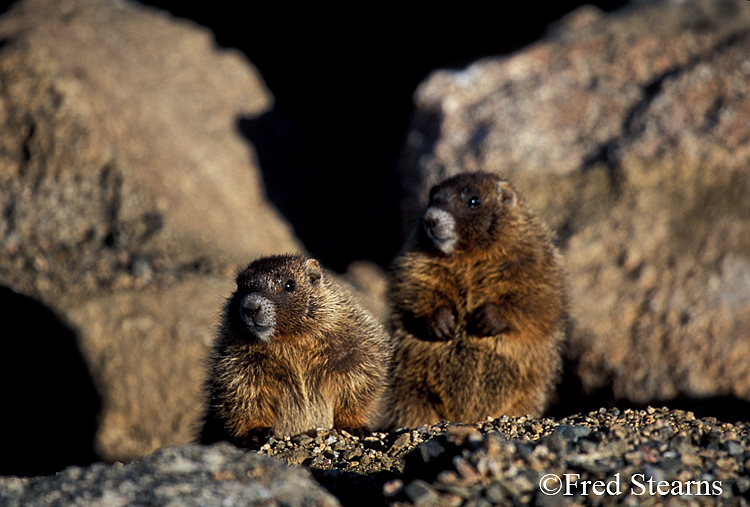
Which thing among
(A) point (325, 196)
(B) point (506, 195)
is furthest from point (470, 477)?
(A) point (325, 196)

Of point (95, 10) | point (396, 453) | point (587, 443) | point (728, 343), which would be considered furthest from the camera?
point (95, 10)

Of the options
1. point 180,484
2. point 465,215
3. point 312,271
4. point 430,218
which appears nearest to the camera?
point 180,484

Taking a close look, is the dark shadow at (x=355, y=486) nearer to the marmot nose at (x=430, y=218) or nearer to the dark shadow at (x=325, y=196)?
the marmot nose at (x=430, y=218)

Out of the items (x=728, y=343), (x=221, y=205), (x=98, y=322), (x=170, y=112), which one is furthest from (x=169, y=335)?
(x=728, y=343)

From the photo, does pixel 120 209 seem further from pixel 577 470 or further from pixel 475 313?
pixel 577 470

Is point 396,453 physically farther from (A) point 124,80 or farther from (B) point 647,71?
(A) point 124,80

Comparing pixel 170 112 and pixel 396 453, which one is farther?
pixel 170 112

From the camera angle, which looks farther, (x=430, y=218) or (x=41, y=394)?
(x=41, y=394)

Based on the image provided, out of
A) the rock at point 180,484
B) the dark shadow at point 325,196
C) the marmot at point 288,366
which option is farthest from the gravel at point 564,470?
the dark shadow at point 325,196
